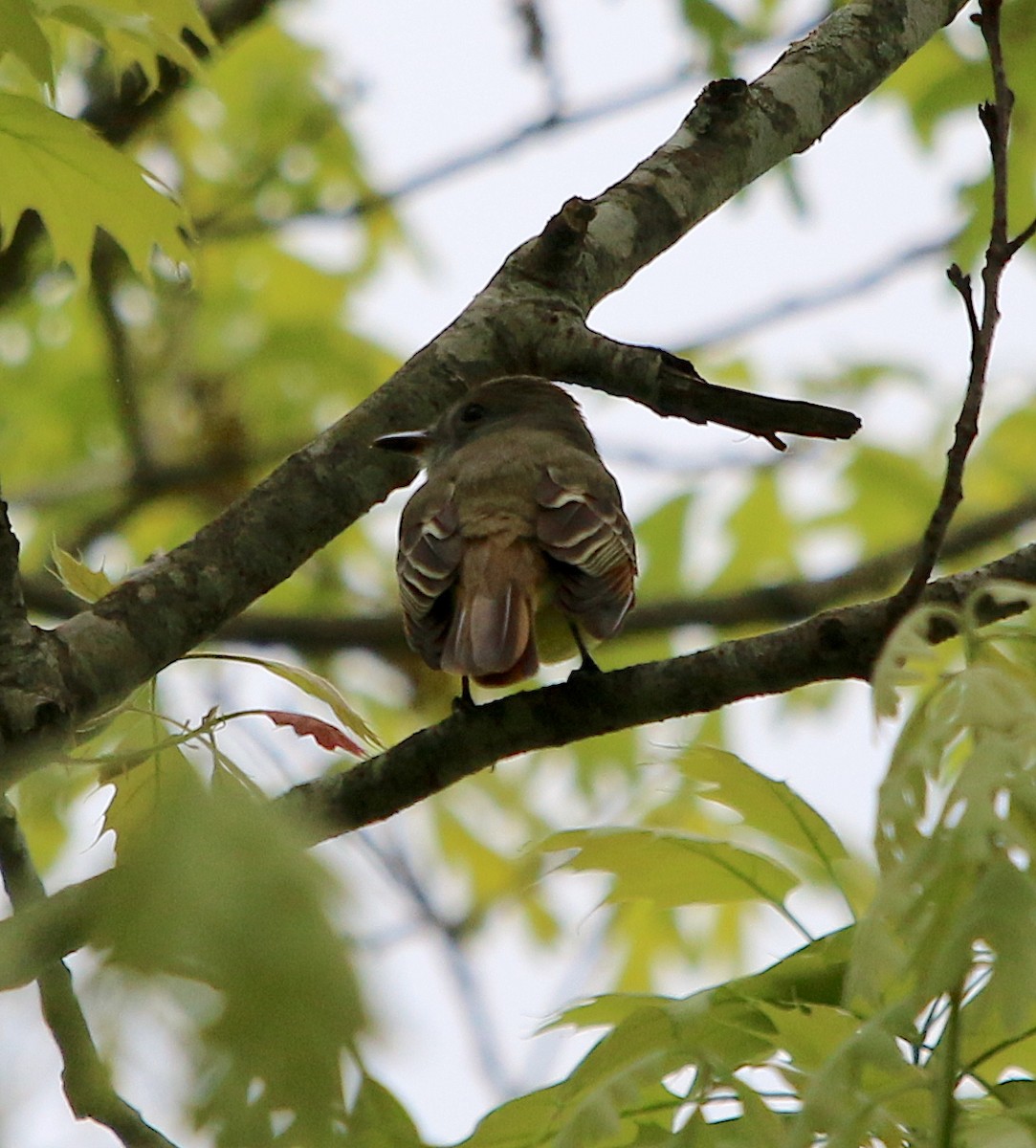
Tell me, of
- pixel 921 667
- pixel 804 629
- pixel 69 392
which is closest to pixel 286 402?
pixel 69 392

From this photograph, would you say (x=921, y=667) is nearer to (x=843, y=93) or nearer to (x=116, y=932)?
(x=116, y=932)

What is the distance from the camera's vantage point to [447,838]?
26.2ft

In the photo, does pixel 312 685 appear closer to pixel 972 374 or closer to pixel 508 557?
pixel 508 557

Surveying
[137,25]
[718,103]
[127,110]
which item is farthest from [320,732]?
[127,110]

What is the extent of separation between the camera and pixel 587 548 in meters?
3.61

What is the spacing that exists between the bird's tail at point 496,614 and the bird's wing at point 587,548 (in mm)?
67

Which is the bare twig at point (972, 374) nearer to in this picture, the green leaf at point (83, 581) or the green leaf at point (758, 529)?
the green leaf at point (83, 581)

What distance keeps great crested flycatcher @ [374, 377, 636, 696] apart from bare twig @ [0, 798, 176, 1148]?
107 cm

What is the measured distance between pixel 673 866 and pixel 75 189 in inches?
70.0

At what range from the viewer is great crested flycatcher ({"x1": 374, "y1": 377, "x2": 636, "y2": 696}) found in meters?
3.37

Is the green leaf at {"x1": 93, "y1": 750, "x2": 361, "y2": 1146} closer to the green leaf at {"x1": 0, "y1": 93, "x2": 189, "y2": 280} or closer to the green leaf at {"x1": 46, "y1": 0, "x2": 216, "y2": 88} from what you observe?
the green leaf at {"x1": 0, "y1": 93, "x2": 189, "y2": 280}

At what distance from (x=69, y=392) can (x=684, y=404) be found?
6006mm

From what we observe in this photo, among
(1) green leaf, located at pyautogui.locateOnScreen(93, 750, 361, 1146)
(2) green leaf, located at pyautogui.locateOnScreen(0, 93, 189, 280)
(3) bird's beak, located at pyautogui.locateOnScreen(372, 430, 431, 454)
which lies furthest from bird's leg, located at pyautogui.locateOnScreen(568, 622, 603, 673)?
(1) green leaf, located at pyautogui.locateOnScreen(93, 750, 361, 1146)

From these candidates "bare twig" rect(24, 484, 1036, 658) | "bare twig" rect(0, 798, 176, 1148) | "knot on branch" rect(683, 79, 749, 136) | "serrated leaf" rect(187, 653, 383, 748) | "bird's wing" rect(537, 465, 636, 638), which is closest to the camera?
"bare twig" rect(0, 798, 176, 1148)
